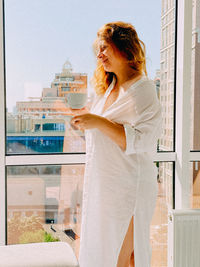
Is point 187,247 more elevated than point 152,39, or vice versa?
point 152,39

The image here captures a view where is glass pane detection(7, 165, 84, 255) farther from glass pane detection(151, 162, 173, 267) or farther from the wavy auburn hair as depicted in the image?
the wavy auburn hair

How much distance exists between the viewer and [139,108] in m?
1.71

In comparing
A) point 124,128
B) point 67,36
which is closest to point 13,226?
point 124,128

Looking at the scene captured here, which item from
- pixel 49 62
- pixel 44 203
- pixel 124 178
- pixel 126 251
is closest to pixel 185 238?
pixel 126 251

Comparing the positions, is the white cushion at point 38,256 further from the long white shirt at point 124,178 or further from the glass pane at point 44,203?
the glass pane at point 44,203

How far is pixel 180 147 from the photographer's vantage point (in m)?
2.41

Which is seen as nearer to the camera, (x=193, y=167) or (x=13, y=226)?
(x=13, y=226)

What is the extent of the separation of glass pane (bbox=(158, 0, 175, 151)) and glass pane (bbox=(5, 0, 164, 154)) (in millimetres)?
146

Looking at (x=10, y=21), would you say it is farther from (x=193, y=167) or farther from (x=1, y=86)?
(x=193, y=167)

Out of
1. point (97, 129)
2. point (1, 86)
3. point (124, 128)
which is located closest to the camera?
point (124, 128)

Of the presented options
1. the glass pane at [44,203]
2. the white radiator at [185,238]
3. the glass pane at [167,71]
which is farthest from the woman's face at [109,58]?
the white radiator at [185,238]

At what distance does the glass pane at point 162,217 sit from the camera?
2479 millimetres

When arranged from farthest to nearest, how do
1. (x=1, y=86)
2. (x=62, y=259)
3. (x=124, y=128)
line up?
(x=1, y=86), (x=124, y=128), (x=62, y=259)

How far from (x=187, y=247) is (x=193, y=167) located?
1.88 feet
